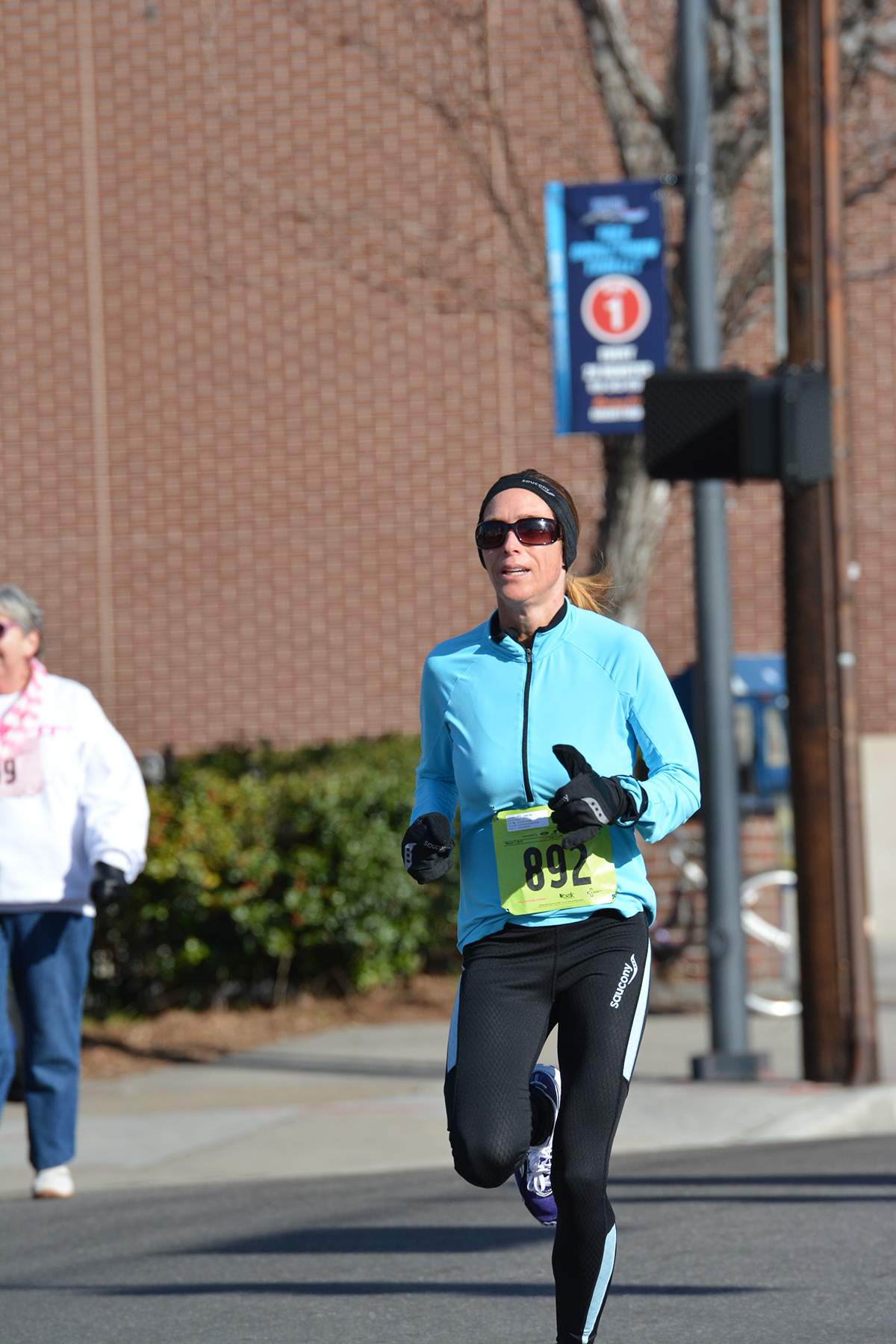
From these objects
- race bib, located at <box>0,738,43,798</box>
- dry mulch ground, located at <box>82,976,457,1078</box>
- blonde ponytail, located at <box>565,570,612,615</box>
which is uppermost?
blonde ponytail, located at <box>565,570,612,615</box>

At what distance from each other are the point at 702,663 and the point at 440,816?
16.3ft

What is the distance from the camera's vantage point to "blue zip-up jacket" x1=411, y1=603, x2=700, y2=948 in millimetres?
3947

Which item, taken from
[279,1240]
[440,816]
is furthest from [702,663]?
[440,816]

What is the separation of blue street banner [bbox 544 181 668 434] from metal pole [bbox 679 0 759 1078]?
53cm

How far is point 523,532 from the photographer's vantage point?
4.01m

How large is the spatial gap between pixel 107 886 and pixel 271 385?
10605mm

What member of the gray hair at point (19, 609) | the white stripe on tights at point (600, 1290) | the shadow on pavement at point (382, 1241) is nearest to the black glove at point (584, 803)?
the white stripe on tights at point (600, 1290)

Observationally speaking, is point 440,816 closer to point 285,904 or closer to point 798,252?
point 798,252

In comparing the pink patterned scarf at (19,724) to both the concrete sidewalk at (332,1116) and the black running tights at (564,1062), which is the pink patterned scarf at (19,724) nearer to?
the concrete sidewalk at (332,1116)

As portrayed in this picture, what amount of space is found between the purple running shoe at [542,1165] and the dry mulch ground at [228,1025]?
557 cm

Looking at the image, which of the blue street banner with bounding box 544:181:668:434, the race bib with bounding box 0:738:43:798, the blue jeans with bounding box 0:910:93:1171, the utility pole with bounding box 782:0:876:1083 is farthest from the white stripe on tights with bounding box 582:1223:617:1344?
the blue street banner with bounding box 544:181:668:434

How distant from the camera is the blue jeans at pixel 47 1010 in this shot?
→ 6.45 meters

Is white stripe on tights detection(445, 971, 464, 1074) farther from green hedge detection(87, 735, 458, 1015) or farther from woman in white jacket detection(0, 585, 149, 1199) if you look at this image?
green hedge detection(87, 735, 458, 1015)

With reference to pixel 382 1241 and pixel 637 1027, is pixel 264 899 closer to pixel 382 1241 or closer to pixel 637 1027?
pixel 382 1241
